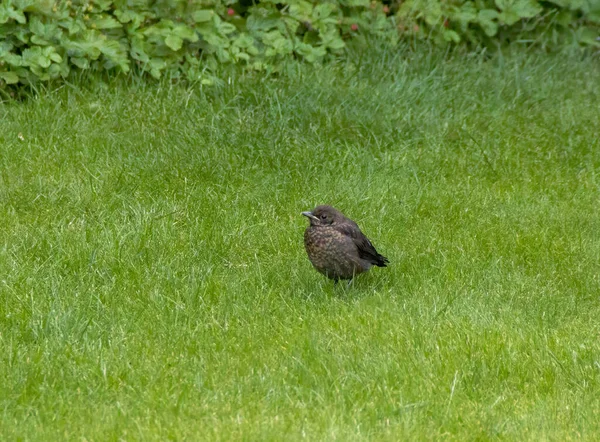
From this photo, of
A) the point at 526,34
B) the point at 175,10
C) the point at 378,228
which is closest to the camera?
the point at 378,228

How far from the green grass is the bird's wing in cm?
17

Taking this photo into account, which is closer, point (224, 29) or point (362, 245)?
point (362, 245)

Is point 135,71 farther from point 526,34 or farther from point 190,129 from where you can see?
point 526,34

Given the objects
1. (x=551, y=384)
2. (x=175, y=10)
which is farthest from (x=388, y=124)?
(x=551, y=384)

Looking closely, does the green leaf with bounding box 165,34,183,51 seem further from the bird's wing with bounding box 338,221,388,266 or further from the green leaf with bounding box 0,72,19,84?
the bird's wing with bounding box 338,221,388,266

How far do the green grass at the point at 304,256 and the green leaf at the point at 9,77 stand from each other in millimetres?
210

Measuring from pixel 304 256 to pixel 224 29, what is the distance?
2984mm

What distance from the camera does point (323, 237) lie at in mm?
5863

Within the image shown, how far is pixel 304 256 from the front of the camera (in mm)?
6355

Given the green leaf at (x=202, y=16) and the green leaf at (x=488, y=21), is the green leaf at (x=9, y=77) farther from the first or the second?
the green leaf at (x=488, y=21)

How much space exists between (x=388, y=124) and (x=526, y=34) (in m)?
2.76

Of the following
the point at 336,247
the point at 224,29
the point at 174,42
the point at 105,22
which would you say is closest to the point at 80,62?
the point at 105,22

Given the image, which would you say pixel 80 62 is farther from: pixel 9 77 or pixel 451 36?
pixel 451 36

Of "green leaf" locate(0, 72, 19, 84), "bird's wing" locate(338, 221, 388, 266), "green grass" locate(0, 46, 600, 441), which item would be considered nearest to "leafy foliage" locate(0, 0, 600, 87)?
"green leaf" locate(0, 72, 19, 84)
